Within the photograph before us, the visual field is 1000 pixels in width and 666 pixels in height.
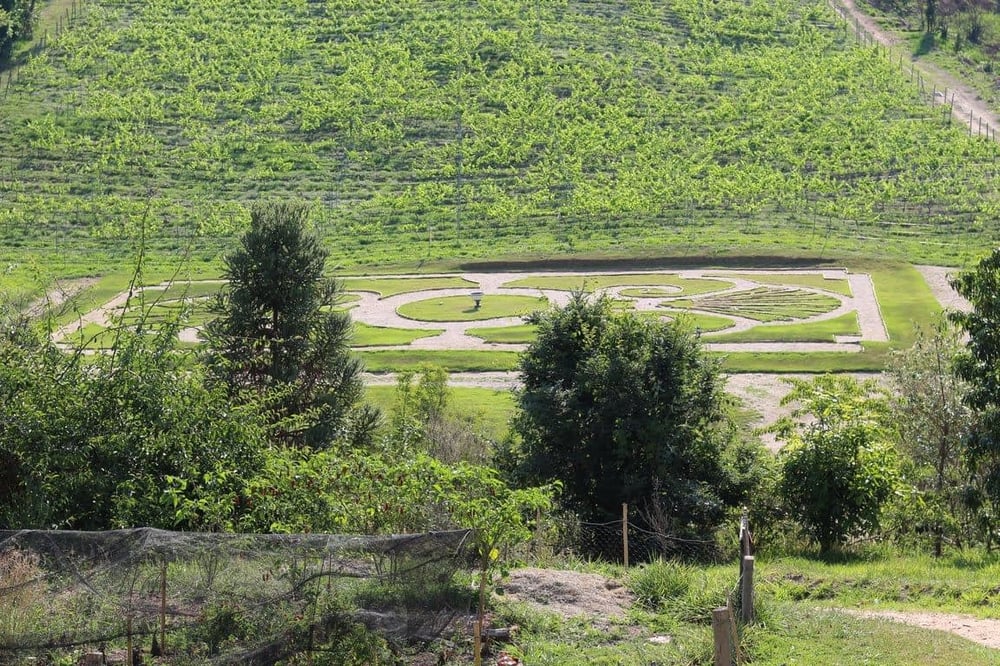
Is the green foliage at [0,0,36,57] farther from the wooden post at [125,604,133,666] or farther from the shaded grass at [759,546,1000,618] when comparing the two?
the wooden post at [125,604,133,666]

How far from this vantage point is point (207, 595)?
583 inches

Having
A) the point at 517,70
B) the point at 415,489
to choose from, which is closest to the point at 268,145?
the point at 517,70

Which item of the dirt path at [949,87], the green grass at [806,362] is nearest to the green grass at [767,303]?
the green grass at [806,362]

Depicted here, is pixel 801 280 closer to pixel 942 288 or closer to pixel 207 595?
pixel 942 288

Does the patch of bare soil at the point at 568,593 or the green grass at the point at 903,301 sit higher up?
the green grass at the point at 903,301

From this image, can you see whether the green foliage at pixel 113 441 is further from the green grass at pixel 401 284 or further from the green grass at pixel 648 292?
the green grass at pixel 401 284

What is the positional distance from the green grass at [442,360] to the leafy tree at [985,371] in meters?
25.3

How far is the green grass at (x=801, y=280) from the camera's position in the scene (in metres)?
66.2

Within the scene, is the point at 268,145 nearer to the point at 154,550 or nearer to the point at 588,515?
the point at 588,515

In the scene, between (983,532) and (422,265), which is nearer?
(983,532)

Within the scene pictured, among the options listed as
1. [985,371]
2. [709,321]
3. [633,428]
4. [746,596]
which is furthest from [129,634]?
[709,321]

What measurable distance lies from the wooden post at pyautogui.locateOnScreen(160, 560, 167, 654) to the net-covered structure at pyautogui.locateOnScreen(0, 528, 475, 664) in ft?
0.05

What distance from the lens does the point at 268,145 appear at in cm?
10000

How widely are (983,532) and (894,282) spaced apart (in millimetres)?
42490
